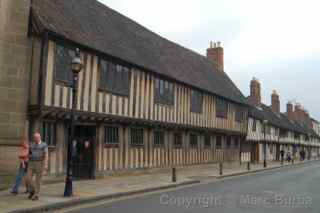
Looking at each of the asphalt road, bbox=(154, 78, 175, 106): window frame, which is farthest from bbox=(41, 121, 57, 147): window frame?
bbox=(154, 78, 175, 106): window frame

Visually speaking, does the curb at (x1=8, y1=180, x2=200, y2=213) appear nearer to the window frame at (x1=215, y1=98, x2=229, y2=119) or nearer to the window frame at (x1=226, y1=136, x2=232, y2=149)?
the window frame at (x1=215, y1=98, x2=229, y2=119)

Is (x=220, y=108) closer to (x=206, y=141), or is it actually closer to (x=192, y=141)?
(x=206, y=141)

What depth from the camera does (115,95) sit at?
17.6 metres

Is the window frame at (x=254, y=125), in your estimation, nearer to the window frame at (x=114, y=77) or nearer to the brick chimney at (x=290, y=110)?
the window frame at (x=114, y=77)

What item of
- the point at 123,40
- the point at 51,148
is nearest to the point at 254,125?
the point at 123,40

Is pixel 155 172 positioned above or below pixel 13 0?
below

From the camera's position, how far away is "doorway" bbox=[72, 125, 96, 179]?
16.5 m

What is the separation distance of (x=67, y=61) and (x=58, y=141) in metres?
2.99

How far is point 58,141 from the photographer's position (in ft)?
48.4

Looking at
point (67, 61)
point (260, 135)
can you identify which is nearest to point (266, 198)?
point (67, 61)

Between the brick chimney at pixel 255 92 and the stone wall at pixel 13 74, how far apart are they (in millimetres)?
35065

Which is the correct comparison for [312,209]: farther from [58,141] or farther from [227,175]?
[227,175]

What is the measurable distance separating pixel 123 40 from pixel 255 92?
28890 millimetres

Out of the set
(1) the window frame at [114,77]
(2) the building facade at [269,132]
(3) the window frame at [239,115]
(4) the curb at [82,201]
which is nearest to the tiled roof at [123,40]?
(1) the window frame at [114,77]
